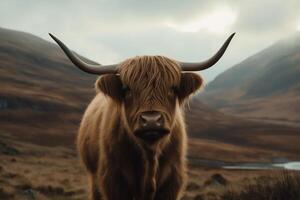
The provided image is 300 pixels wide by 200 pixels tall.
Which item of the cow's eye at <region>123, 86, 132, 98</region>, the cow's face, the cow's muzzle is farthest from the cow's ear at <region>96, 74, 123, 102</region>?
the cow's muzzle

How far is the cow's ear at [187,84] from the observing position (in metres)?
5.79

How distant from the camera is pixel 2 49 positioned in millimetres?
128125

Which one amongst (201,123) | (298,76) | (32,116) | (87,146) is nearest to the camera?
(87,146)

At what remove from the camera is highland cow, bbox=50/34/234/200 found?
5371mm

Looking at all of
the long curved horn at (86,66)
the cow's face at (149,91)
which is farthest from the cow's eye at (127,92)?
the long curved horn at (86,66)

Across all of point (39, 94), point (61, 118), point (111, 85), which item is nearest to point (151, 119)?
point (111, 85)

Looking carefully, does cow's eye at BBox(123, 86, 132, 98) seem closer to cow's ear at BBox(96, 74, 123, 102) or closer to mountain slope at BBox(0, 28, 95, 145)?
cow's ear at BBox(96, 74, 123, 102)

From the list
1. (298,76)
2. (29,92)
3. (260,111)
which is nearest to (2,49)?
(29,92)

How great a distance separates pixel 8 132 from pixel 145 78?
168 feet

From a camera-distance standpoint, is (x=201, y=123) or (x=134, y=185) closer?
(x=134, y=185)

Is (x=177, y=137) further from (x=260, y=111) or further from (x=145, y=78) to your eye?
(x=260, y=111)

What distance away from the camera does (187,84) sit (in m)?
5.80

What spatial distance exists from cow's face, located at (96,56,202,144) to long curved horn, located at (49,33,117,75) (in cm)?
11

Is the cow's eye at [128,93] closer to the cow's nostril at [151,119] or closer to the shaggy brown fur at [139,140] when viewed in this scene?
the shaggy brown fur at [139,140]
